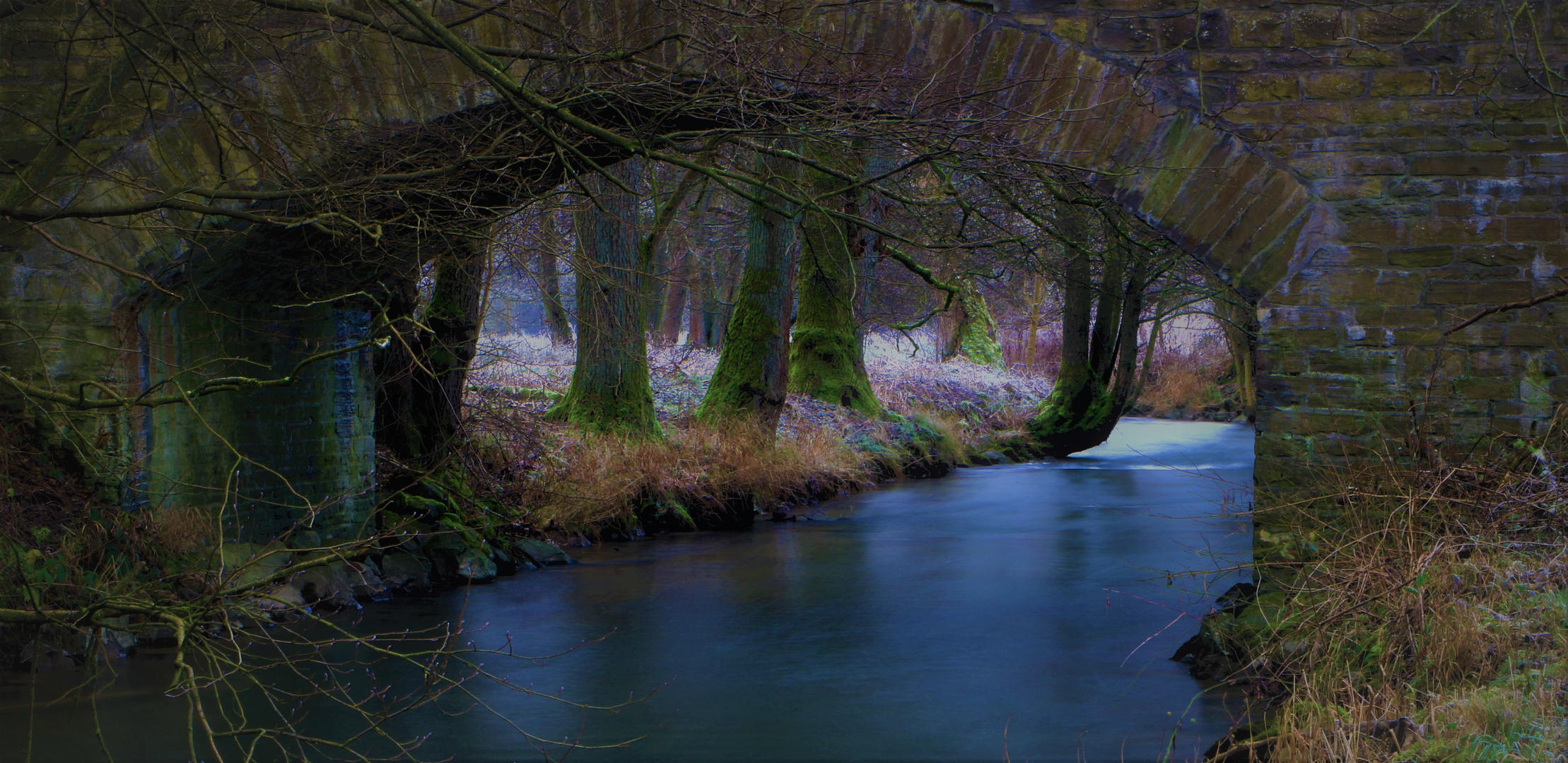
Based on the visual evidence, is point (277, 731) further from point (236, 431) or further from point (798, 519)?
point (798, 519)

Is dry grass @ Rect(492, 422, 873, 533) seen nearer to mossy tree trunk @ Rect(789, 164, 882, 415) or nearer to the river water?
the river water

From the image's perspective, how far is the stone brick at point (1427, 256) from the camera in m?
5.80

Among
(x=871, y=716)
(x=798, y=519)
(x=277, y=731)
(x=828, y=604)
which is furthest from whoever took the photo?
(x=798, y=519)

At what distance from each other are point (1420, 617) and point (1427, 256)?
212 centimetres

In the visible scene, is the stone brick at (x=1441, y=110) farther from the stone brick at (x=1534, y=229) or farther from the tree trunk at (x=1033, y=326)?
the tree trunk at (x=1033, y=326)

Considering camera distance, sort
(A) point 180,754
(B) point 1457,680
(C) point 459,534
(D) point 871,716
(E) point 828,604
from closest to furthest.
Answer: (B) point 1457,680 < (A) point 180,754 < (D) point 871,716 < (E) point 828,604 < (C) point 459,534

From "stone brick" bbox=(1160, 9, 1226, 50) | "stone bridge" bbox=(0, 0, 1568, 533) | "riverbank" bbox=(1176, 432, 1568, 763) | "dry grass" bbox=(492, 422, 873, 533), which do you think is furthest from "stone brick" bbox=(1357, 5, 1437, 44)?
"dry grass" bbox=(492, 422, 873, 533)

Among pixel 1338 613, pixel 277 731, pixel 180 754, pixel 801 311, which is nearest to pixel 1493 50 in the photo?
pixel 1338 613

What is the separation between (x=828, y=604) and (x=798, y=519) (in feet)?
11.9

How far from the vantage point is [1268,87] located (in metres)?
5.93

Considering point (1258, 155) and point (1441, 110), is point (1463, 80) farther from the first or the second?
point (1258, 155)

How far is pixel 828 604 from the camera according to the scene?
8.20m

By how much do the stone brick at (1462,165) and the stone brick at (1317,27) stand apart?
729mm

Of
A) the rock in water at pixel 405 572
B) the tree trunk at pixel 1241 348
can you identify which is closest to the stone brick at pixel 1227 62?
the rock in water at pixel 405 572
